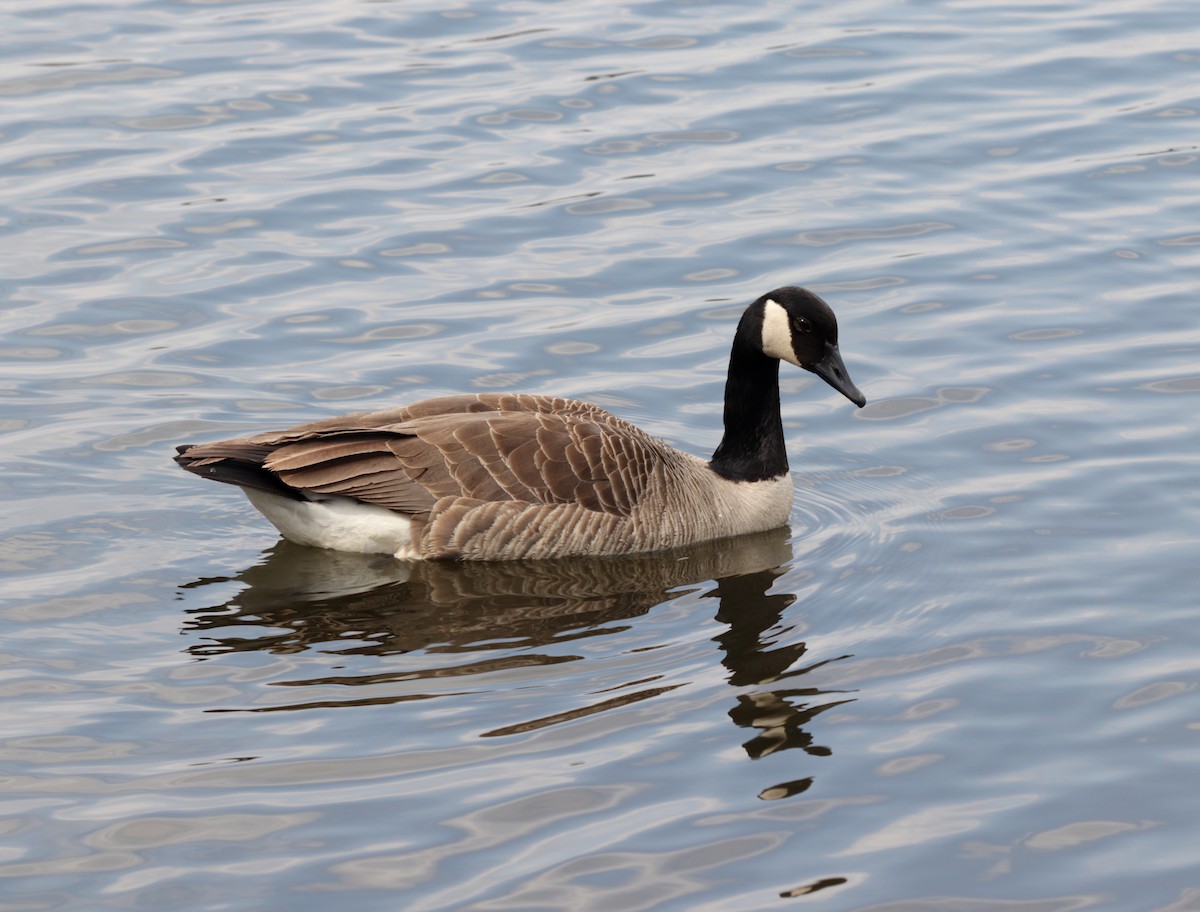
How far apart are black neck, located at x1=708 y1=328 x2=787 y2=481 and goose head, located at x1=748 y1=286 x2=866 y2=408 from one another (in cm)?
14

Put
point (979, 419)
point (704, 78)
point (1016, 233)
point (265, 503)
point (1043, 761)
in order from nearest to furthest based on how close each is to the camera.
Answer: point (1043, 761), point (265, 503), point (979, 419), point (1016, 233), point (704, 78)

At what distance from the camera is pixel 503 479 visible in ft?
36.8

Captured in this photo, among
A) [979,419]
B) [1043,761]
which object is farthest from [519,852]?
[979,419]

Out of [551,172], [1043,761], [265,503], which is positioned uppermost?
[551,172]

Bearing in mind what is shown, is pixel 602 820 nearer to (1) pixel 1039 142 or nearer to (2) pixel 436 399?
(2) pixel 436 399

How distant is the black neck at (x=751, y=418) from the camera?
38.7 ft

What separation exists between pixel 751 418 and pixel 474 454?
192cm

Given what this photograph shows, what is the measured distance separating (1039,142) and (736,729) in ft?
32.9

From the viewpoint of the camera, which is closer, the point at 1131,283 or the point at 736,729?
the point at 736,729

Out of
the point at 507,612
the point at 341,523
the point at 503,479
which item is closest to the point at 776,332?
the point at 503,479

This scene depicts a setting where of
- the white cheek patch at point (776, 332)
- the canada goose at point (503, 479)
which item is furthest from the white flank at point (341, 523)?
the white cheek patch at point (776, 332)

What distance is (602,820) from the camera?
26.0ft

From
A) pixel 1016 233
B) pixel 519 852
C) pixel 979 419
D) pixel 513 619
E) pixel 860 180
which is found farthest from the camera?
pixel 860 180

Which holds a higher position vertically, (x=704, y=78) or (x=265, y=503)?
(x=704, y=78)
